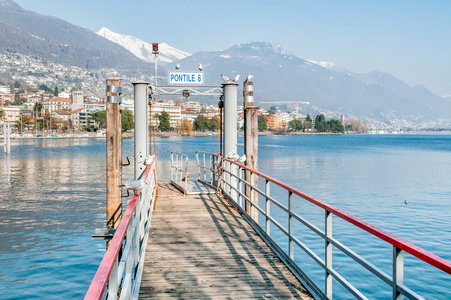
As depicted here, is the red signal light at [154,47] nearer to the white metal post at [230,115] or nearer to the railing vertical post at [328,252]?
the white metal post at [230,115]

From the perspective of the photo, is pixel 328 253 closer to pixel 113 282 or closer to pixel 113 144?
pixel 113 282

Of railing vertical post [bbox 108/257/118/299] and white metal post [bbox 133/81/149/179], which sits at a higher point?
white metal post [bbox 133/81/149/179]

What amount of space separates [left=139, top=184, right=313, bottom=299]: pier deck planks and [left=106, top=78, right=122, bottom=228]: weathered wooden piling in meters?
1.99

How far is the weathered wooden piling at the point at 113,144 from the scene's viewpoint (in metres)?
12.1

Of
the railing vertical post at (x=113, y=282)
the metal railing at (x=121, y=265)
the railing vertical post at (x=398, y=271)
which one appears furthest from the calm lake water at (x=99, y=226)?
the railing vertical post at (x=113, y=282)

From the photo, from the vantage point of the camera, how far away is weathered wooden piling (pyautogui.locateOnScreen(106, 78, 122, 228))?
1214 centimetres

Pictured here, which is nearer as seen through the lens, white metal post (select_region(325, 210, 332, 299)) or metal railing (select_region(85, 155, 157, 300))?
metal railing (select_region(85, 155, 157, 300))

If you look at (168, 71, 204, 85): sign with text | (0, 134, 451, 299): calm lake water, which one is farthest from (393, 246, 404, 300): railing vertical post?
(168, 71, 204, 85): sign with text

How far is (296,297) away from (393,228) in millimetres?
15789

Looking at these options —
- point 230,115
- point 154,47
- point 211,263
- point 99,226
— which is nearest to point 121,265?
point 211,263

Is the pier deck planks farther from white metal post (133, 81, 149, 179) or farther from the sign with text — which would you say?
the sign with text

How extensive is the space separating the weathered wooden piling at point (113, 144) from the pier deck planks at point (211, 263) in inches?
78.2

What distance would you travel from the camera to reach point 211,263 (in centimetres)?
721

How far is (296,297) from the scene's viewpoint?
5727 mm
